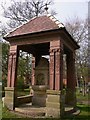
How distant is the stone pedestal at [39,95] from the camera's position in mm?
11594

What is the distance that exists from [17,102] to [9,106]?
2.57 ft

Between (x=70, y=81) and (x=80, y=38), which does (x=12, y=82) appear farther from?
(x=80, y=38)

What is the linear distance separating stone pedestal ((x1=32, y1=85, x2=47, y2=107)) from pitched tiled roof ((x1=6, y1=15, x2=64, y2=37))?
3457 mm

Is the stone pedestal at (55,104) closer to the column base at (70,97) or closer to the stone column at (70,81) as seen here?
the column base at (70,97)

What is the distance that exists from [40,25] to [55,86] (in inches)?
148

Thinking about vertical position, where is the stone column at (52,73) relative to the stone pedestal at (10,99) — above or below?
above

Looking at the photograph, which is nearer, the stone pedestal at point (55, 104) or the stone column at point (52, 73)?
the stone pedestal at point (55, 104)

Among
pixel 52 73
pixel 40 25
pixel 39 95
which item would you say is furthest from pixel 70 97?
pixel 40 25

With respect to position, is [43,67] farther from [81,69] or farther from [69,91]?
[81,69]

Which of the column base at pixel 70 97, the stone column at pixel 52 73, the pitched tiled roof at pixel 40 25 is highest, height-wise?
the pitched tiled roof at pixel 40 25

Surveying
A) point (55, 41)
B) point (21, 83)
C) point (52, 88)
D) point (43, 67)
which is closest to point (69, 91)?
point (43, 67)

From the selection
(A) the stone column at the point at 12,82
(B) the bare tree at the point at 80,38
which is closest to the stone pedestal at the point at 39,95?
(A) the stone column at the point at 12,82

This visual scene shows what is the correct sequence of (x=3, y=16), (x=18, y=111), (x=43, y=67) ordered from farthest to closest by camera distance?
1. (x=3, y=16)
2. (x=43, y=67)
3. (x=18, y=111)

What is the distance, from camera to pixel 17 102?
11.5 metres
